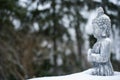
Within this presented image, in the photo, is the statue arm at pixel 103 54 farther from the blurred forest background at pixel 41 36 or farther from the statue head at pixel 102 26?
the blurred forest background at pixel 41 36

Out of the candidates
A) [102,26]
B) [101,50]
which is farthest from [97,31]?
[101,50]

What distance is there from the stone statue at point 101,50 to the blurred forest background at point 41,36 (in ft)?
19.8

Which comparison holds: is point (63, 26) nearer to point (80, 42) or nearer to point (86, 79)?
point (80, 42)

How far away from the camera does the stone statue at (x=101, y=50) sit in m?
5.60

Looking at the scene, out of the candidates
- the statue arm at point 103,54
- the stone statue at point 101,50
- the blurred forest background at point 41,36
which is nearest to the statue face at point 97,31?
the stone statue at point 101,50

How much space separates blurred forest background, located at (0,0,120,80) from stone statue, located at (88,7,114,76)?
6047mm

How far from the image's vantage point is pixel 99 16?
580 cm

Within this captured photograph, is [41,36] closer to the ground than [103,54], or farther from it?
farther from it

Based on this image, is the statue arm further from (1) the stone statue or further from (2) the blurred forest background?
(2) the blurred forest background

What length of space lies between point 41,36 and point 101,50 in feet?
27.3

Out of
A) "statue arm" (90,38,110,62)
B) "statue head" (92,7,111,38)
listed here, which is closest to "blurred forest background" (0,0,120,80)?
"statue head" (92,7,111,38)

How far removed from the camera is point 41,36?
13.8 meters

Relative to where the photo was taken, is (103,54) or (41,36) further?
(41,36)

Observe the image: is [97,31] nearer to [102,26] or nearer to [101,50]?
[102,26]
